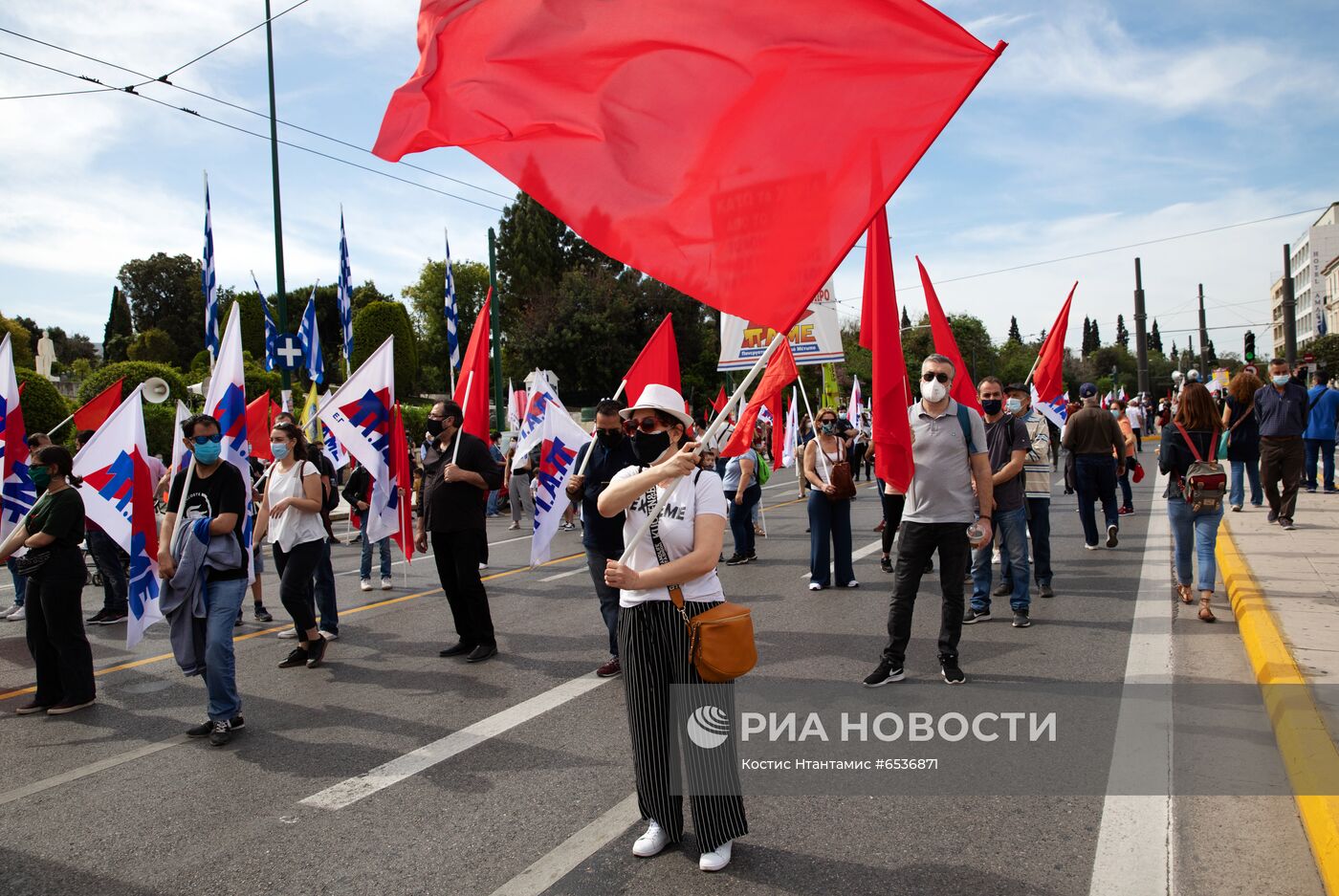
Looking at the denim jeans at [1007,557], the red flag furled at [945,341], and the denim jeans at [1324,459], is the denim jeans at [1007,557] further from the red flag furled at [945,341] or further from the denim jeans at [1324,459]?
the denim jeans at [1324,459]

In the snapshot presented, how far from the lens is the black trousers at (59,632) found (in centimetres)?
613

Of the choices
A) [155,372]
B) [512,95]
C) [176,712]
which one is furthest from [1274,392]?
[155,372]

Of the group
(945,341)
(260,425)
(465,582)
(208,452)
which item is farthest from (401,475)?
(945,341)

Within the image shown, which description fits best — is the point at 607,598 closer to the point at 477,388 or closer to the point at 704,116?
the point at 477,388

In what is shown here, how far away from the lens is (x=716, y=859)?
3568 mm

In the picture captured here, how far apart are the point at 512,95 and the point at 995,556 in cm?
849

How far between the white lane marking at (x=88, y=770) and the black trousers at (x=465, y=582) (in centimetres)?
211

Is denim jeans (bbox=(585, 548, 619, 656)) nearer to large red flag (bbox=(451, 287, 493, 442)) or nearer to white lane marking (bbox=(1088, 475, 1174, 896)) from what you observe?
large red flag (bbox=(451, 287, 493, 442))

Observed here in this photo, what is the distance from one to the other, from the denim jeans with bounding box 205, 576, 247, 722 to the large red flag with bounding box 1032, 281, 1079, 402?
952 centimetres

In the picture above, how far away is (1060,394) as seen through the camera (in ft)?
42.0

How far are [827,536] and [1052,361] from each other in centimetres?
456

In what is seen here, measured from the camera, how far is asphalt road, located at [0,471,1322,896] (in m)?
3.61

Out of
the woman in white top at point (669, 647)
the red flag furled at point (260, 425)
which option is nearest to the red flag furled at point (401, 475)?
the red flag furled at point (260, 425)

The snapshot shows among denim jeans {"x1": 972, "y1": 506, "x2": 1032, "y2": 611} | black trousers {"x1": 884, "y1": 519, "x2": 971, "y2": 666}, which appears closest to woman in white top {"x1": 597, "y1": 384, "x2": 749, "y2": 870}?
black trousers {"x1": 884, "y1": 519, "x2": 971, "y2": 666}
